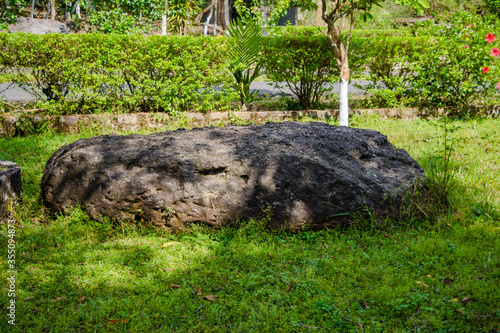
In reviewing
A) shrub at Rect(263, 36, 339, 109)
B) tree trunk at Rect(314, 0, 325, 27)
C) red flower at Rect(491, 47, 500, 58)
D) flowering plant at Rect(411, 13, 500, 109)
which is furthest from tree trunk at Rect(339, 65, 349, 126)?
tree trunk at Rect(314, 0, 325, 27)

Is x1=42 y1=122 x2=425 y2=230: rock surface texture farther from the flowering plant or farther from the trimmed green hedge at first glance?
the flowering plant

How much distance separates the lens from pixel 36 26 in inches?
684

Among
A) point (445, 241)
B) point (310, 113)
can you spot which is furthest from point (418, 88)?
point (445, 241)

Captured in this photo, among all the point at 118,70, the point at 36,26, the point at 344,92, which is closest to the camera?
the point at 118,70

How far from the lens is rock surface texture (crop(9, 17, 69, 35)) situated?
55.5 feet

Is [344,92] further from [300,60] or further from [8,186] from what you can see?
[8,186]

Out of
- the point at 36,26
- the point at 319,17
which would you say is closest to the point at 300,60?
the point at 319,17

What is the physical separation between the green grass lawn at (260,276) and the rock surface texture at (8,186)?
0.19 meters

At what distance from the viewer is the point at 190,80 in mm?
7293

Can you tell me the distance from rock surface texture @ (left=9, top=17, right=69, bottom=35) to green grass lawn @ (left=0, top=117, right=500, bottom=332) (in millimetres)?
15635

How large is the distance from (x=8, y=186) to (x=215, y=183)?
1887 mm

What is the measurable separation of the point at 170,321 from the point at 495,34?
8.08 metres

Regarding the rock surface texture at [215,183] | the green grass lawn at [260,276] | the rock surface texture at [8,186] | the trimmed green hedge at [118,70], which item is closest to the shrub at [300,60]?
the trimmed green hedge at [118,70]

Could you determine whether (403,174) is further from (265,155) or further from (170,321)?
(170,321)
